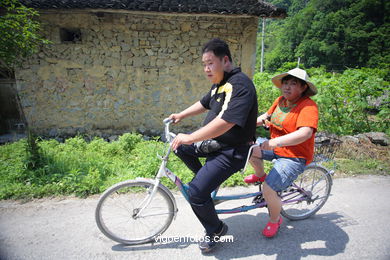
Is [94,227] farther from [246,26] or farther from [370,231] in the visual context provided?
[246,26]

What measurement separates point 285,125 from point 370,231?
5.53 ft

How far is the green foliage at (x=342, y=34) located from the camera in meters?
30.3

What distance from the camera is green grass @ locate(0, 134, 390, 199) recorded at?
3359mm

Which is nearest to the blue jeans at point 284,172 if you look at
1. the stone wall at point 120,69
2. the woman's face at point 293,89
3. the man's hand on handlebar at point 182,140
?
the woman's face at point 293,89

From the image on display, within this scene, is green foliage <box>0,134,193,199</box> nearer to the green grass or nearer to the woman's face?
the green grass

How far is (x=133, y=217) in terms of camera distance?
2.38m

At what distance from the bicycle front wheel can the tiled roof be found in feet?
15.1

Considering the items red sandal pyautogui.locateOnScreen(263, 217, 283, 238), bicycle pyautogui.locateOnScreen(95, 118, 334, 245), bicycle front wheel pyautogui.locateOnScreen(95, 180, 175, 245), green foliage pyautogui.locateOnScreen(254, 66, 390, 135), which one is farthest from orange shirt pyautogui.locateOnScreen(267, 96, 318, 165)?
green foliage pyautogui.locateOnScreen(254, 66, 390, 135)

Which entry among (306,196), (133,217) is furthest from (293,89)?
(133,217)

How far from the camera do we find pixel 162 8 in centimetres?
539

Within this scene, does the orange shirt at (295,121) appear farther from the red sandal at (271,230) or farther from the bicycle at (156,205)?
the red sandal at (271,230)

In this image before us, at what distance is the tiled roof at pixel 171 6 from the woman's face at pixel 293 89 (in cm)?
404

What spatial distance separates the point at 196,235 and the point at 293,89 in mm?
1926

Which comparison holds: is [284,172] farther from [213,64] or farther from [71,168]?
[71,168]
